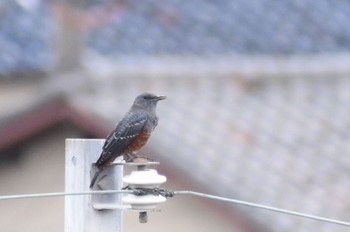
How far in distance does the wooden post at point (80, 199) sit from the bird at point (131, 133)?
0.05 m

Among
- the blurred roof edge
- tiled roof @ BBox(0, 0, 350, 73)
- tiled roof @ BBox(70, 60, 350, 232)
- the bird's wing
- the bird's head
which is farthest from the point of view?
tiled roof @ BBox(0, 0, 350, 73)

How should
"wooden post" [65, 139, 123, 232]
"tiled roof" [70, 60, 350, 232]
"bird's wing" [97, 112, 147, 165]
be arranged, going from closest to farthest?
"wooden post" [65, 139, 123, 232] < "bird's wing" [97, 112, 147, 165] < "tiled roof" [70, 60, 350, 232]

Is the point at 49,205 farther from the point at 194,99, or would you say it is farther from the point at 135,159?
the point at 135,159

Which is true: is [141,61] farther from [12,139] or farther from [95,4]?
[12,139]

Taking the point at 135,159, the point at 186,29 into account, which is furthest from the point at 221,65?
the point at 135,159

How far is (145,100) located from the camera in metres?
6.82

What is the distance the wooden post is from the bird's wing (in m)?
0.08

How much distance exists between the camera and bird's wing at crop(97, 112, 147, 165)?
18.0ft

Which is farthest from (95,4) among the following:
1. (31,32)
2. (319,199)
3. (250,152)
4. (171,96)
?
(319,199)

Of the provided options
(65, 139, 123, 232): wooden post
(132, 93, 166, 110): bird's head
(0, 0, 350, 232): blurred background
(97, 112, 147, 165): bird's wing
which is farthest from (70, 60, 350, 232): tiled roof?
(65, 139, 123, 232): wooden post

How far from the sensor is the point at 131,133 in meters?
6.33

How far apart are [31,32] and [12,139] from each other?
11.3 ft

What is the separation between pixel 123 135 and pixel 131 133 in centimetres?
13

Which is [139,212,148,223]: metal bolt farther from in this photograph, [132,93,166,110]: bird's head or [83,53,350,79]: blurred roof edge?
[83,53,350,79]: blurred roof edge
